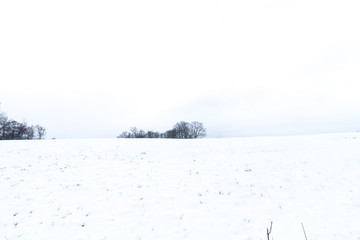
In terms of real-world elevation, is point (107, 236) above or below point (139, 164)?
below

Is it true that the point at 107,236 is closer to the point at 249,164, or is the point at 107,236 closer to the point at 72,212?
the point at 72,212

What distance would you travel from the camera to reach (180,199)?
36.1 ft

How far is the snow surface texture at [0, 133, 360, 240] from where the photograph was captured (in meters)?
8.31

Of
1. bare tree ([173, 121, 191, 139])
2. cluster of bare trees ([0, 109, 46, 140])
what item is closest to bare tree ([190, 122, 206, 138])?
bare tree ([173, 121, 191, 139])

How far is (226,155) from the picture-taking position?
21.3 metres

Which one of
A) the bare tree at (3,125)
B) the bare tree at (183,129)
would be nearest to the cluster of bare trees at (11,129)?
the bare tree at (3,125)

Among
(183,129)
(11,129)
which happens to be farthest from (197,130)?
(11,129)

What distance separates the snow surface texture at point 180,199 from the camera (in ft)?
27.3

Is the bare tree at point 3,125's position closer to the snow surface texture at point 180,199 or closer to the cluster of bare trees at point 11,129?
the cluster of bare trees at point 11,129

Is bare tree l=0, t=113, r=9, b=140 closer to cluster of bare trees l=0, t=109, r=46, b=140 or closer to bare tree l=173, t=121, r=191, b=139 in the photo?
cluster of bare trees l=0, t=109, r=46, b=140

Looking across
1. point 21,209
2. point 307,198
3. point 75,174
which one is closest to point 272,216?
point 307,198

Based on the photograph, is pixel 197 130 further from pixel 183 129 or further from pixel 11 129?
pixel 11 129

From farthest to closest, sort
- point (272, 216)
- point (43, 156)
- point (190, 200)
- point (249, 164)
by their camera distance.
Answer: point (43, 156) < point (249, 164) < point (190, 200) < point (272, 216)

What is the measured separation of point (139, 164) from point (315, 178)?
10971mm
